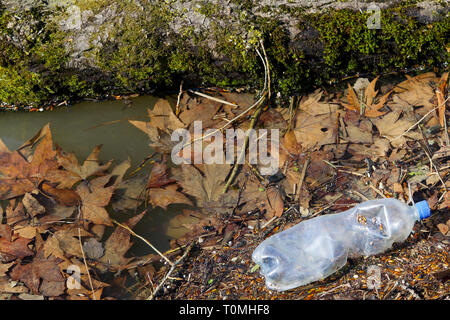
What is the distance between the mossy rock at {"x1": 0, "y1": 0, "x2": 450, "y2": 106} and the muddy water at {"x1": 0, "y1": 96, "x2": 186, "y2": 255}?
0.28 m

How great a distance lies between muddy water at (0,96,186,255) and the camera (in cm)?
315

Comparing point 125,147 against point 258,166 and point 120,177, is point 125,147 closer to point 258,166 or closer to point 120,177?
point 120,177

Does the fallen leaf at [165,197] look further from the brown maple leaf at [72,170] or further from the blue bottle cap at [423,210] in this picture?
the blue bottle cap at [423,210]

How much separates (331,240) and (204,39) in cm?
188

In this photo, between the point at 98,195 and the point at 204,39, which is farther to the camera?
the point at 204,39

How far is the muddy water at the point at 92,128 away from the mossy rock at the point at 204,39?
0.28 m

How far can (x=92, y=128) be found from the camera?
130 inches

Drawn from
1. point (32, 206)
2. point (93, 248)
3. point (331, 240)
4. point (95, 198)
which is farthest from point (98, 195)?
point (331, 240)

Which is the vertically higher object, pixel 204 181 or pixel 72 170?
pixel 72 170

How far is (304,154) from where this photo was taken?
297 centimetres

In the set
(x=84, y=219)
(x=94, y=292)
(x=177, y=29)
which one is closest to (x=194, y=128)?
(x=177, y=29)

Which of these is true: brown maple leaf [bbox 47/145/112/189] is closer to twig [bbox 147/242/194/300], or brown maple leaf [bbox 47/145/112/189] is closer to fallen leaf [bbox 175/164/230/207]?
fallen leaf [bbox 175/164/230/207]

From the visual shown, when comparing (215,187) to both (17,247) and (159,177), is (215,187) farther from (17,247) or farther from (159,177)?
(17,247)

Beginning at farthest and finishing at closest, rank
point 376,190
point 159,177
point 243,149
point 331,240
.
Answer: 1. point 243,149
2. point 159,177
3. point 376,190
4. point 331,240
